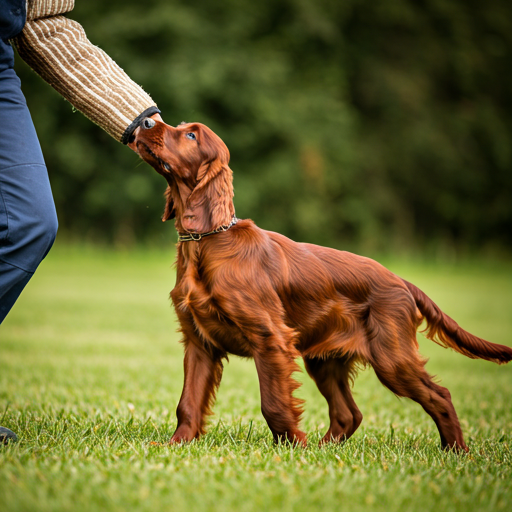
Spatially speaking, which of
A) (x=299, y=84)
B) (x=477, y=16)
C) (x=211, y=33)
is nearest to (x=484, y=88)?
(x=477, y=16)

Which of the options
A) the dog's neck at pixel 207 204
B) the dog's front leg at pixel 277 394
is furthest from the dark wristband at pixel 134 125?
the dog's front leg at pixel 277 394

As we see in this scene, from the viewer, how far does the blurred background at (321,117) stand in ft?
72.7

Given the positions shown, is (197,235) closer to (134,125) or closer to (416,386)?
(134,125)

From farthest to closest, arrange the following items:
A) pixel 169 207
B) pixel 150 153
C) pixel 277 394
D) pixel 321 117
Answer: pixel 321 117 → pixel 169 207 → pixel 150 153 → pixel 277 394

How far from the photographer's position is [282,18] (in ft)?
86.3

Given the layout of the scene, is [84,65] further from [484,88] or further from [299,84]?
[484,88]

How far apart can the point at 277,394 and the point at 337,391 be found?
2.23 ft

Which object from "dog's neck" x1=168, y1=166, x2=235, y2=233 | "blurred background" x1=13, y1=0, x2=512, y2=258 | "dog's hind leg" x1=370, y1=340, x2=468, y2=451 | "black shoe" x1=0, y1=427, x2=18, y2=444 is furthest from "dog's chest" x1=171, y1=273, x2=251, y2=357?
"blurred background" x1=13, y1=0, x2=512, y2=258

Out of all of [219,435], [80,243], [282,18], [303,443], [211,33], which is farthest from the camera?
[282,18]

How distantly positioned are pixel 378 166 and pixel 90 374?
2434 cm

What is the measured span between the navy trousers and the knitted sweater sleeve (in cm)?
26

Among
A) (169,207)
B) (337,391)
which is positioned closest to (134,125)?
(169,207)

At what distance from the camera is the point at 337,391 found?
11.3 ft

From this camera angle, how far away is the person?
262 cm
